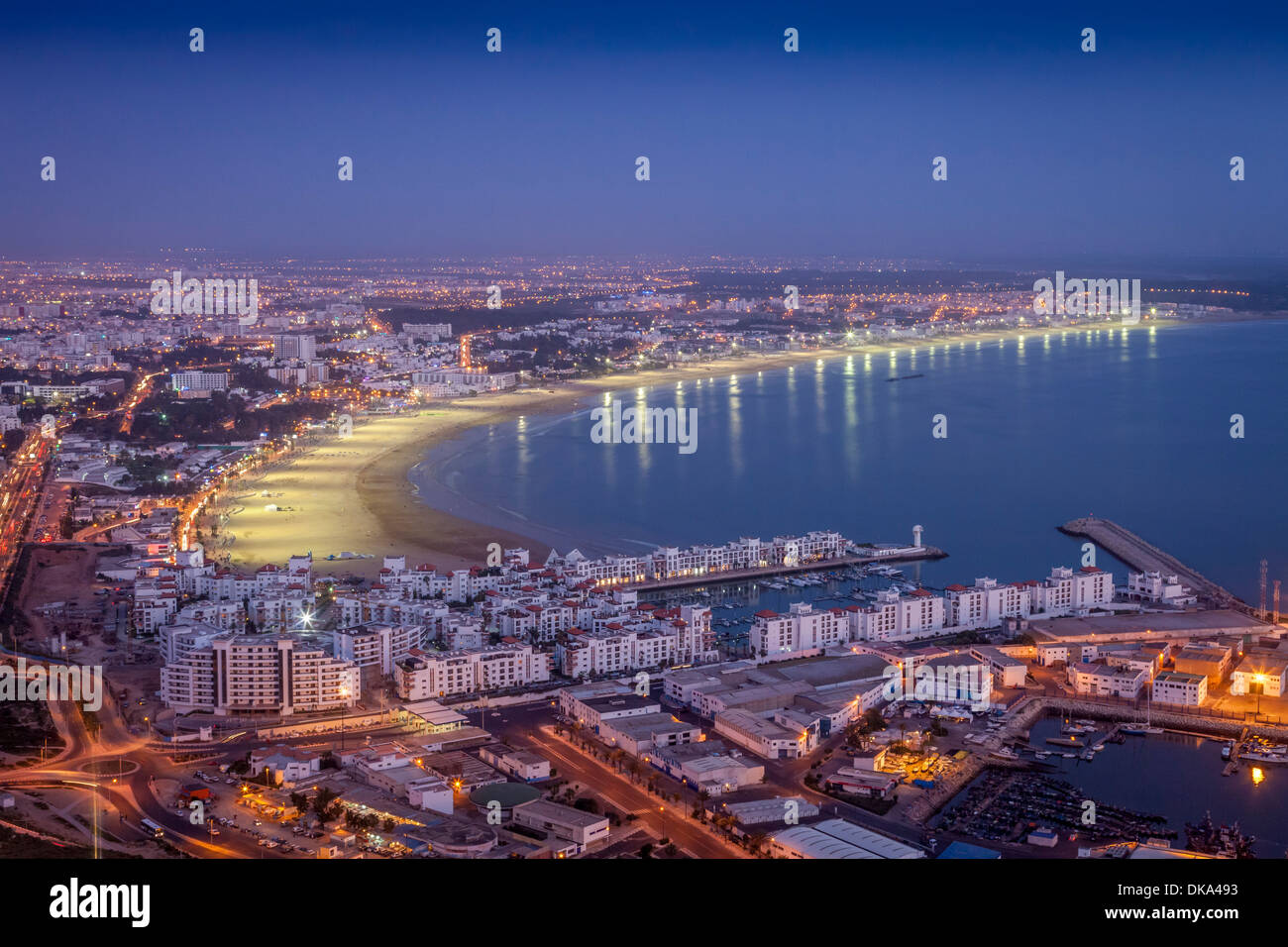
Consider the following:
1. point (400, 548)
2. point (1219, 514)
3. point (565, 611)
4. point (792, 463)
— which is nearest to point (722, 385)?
point (792, 463)

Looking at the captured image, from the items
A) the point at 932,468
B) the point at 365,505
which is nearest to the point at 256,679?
the point at 365,505

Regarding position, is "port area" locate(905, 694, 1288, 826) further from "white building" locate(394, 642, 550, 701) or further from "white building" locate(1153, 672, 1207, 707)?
"white building" locate(394, 642, 550, 701)

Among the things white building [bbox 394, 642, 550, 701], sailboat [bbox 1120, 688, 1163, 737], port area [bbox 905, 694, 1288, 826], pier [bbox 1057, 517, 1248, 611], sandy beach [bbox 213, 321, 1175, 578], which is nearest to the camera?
port area [bbox 905, 694, 1288, 826]

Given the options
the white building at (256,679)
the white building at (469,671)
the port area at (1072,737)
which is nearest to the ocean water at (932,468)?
the port area at (1072,737)

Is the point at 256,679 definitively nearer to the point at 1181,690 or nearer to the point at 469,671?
the point at 469,671

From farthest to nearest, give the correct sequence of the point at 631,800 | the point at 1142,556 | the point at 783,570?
the point at 1142,556 < the point at 783,570 < the point at 631,800

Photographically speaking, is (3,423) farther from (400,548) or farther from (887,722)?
(887,722)

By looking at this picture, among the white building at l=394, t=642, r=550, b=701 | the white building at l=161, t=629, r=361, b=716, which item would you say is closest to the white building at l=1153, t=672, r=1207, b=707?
the white building at l=394, t=642, r=550, b=701
